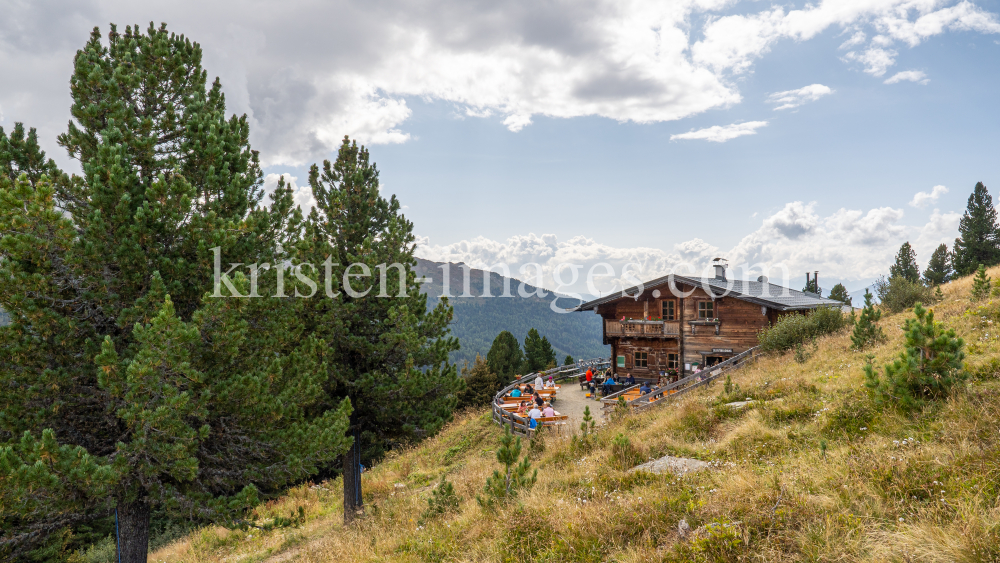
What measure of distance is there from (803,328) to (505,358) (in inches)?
1046

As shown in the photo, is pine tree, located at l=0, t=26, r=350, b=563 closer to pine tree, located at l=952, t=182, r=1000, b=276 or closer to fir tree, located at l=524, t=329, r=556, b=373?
fir tree, located at l=524, t=329, r=556, b=373

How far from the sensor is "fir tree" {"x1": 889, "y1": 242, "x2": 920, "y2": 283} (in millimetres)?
46406

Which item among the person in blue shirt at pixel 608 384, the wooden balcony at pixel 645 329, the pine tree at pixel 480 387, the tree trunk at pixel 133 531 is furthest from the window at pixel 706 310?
the tree trunk at pixel 133 531

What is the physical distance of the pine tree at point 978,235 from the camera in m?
39.2

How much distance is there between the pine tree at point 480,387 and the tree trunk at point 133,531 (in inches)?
1120

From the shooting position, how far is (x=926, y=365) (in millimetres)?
7176

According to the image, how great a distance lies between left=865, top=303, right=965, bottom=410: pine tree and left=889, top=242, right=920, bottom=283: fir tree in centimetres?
5084

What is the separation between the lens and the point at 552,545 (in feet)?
19.2

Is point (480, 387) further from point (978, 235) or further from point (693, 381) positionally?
point (978, 235)

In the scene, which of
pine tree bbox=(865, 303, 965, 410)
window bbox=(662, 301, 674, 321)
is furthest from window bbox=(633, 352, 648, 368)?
pine tree bbox=(865, 303, 965, 410)

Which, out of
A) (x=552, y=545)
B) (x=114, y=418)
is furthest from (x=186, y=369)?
(x=552, y=545)

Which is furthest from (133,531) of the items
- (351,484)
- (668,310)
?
(668,310)

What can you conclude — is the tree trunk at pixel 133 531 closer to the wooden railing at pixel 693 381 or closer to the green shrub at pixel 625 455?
the green shrub at pixel 625 455

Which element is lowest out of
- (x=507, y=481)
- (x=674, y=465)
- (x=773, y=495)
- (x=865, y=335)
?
(x=507, y=481)
